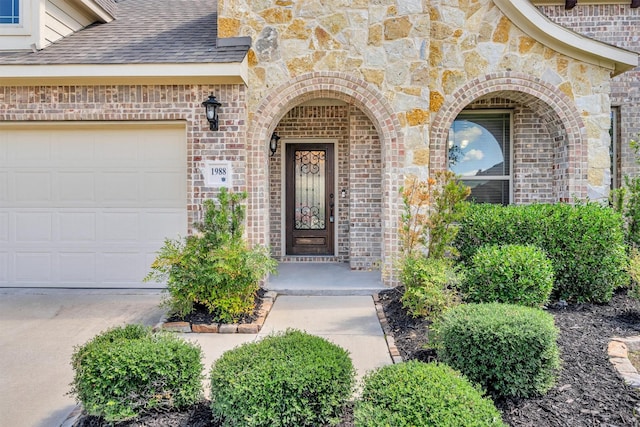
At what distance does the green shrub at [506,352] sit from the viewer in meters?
2.77

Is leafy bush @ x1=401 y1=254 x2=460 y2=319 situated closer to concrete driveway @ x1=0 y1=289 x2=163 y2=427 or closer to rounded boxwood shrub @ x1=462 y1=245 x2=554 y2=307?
rounded boxwood shrub @ x1=462 y1=245 x2=554 y2=307

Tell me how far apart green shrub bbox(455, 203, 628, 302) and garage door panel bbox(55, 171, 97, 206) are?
5.70m

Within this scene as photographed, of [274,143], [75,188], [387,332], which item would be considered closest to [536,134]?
[274,143]

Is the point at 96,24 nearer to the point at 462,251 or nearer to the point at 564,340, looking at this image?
the point at 462,251

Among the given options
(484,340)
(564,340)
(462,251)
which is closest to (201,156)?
(462,251)

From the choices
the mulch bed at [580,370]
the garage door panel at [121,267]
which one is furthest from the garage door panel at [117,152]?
the mulch bed at [580,370]

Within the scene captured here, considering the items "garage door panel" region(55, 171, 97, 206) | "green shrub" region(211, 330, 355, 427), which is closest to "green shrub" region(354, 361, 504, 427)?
"green shrub" region(211, 330, 355, 427)

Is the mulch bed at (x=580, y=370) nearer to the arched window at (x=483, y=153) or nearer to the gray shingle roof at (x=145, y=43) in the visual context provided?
the arched window at (x=483, y=153)

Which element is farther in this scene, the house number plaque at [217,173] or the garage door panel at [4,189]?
the garage door panel at [4,189]

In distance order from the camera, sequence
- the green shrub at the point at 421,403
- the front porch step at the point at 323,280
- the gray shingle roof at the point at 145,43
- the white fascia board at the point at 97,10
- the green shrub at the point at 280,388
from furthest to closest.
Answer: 1. the white fascia board at the point at 97,10
2. the front porch step at the point at 323,280
3. the gray shingle roof at the point at 145,43
4. the green shrub at the point at 280,388
5. the green shrub at the point at 421,403

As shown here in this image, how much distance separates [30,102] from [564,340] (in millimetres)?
7284

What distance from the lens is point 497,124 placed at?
718cm

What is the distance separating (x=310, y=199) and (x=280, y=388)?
19.6 feet

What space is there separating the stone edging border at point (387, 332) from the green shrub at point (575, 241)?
1669mm
